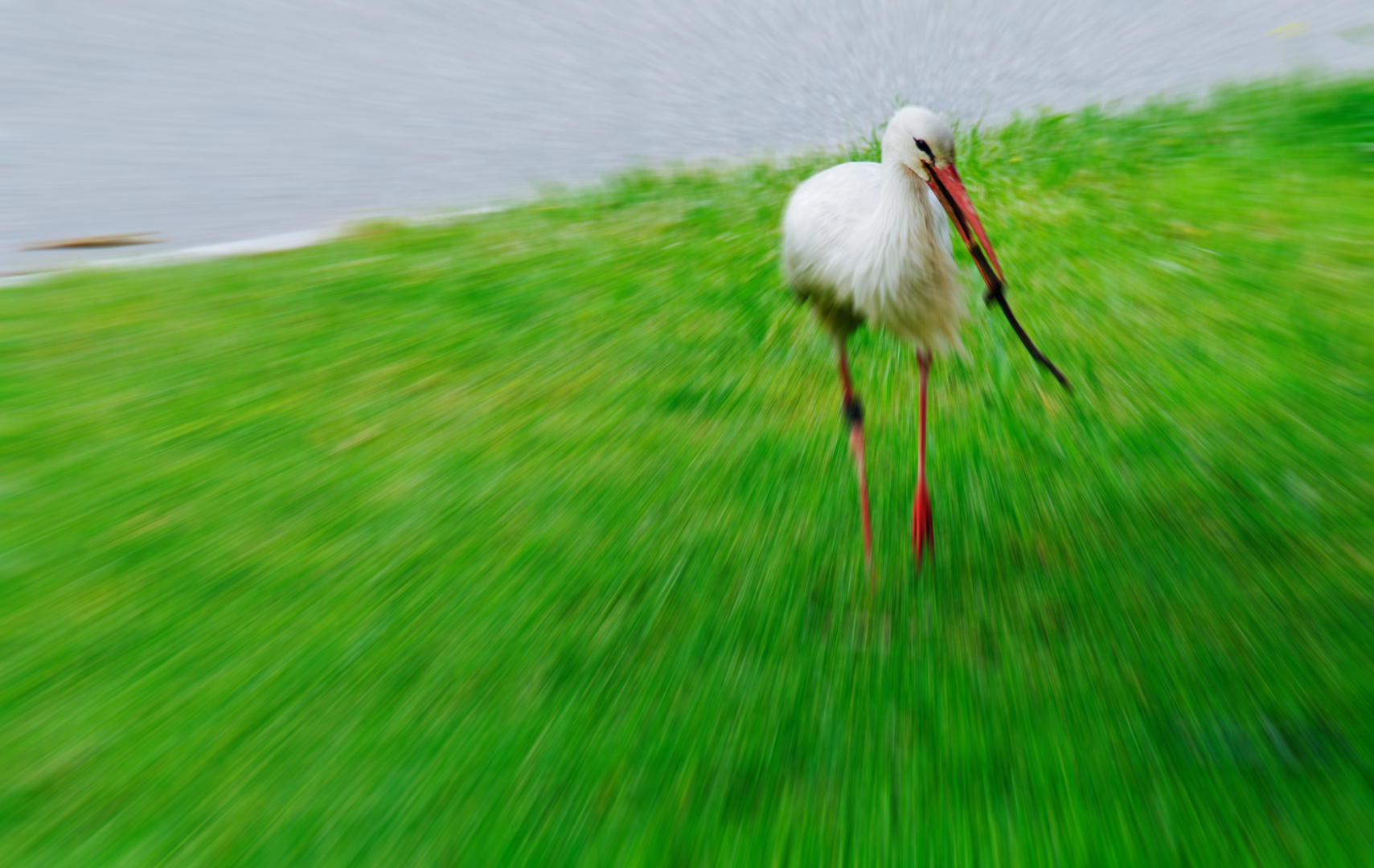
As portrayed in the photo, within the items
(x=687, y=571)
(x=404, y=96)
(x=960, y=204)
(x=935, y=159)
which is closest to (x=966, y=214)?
(x=960, y=204)

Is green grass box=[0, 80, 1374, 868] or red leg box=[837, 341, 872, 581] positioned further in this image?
red leg box=[837, 341, 872, 581]

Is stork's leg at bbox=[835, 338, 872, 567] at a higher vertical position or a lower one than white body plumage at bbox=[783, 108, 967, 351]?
lower

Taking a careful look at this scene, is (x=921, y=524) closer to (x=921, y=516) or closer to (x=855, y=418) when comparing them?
(x=921, y=516)

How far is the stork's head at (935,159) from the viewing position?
2794 millimetres

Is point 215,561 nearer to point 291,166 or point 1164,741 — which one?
point 1164,741

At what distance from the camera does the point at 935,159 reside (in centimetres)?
282

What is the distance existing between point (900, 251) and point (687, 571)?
1.09m

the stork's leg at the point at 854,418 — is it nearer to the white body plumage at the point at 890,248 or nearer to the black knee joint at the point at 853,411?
the black knee joint at the point at 853,411

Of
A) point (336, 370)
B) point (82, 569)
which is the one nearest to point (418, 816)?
point (82, 569)

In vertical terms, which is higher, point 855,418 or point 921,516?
point 855,418

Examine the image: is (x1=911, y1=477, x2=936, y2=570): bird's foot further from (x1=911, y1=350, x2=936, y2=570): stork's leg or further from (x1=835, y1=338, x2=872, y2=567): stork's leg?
(x1=835, y1=338, x2=872, y2=567): stork's leg

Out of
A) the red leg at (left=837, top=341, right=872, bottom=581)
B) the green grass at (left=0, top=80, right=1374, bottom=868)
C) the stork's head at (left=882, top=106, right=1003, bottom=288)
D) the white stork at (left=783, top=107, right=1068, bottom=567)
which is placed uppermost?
the stork's head at (left=882, top=106, right=1003, bottom=288)

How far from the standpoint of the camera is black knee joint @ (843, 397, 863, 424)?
133 inches

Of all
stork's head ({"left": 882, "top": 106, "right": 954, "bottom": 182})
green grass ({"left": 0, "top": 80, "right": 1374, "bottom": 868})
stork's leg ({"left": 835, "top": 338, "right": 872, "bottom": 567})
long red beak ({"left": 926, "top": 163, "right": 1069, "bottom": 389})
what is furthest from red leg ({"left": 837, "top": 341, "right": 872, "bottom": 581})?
stork's head ({"left": 882, "top": 106, "right": 954, "bottom": 182})
